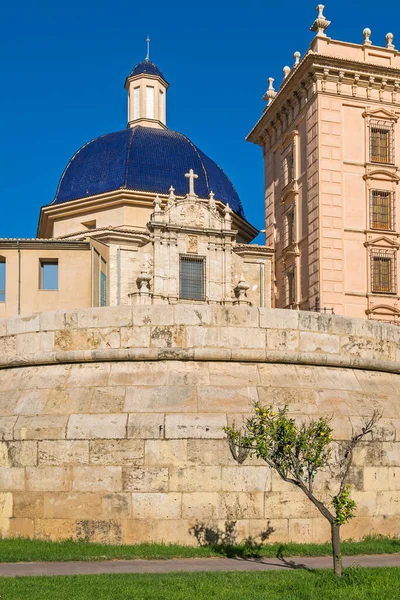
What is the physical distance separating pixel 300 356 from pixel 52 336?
170 inches

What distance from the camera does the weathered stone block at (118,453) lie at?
12.7 metres

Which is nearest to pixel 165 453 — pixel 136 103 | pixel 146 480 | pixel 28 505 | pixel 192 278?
pixel 146 480

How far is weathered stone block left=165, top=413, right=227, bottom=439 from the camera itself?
42.0 ft

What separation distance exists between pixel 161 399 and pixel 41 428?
1953 mm

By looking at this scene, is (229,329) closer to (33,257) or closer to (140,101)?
(33,257)

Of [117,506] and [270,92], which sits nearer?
[117,506]

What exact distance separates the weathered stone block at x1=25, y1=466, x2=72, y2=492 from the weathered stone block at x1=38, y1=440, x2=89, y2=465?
108mm

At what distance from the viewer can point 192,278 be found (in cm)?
3753

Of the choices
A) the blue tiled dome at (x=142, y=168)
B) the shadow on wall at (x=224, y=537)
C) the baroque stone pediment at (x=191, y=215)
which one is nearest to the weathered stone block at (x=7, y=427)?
the shadow on wall at (x=224, y=537)

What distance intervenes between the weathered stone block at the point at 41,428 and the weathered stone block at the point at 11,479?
20.7 inches

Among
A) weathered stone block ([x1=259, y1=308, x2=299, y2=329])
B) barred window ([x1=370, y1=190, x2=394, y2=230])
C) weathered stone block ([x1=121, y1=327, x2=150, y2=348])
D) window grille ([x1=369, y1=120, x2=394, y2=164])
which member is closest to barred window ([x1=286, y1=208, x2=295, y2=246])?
barred window ([x1=370, y1=190, x2=394, y2=230])

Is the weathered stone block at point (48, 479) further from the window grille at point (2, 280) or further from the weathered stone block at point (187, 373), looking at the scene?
the window grille at point (2, 280)

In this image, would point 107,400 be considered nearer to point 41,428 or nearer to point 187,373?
point 41,428

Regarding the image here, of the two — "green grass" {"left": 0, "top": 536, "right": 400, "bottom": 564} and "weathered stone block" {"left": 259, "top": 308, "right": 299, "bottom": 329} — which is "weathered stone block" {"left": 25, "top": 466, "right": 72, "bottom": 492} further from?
"weathered stone block" {"left": 259, "top": 308, "right": 299, "bottom": 329}
